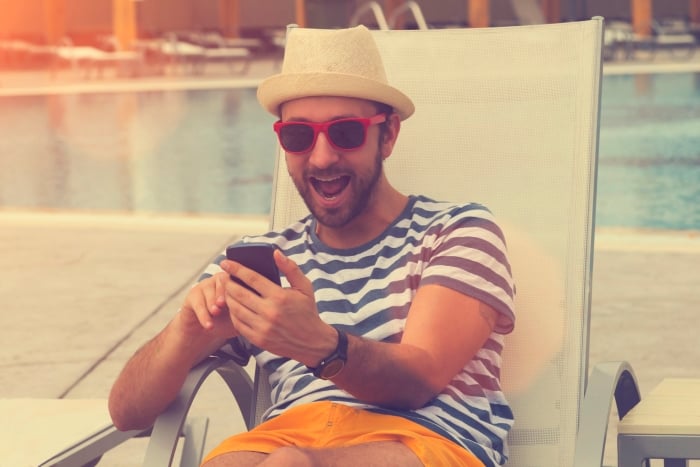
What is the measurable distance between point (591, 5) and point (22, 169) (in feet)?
86.6

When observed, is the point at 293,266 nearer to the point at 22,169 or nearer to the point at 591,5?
the point at 22,169

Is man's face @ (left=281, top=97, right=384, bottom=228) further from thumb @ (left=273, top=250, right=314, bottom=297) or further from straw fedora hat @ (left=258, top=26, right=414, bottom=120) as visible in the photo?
thumb @ (left=273, top=250, right=314, bottom=297)

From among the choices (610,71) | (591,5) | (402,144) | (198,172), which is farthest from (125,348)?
(591,5)

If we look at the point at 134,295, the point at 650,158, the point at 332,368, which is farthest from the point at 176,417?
the point at 650,158

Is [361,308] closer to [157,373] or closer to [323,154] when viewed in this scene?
[323,154]

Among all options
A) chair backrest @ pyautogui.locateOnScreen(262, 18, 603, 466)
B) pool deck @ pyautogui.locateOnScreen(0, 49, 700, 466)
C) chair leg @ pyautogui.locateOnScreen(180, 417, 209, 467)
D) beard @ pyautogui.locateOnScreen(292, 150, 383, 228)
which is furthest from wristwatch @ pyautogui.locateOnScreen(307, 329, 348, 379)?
pool deck @ pyautogui.locateOnScreen(0, 49, 700, 466)

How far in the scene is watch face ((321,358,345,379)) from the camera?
2129 millimetres

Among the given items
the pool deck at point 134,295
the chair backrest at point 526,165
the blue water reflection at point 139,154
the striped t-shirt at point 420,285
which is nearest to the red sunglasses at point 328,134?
the striped t-shirt at point 420,285

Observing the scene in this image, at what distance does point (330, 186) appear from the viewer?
2.53m

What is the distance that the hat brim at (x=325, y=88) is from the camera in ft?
8.18

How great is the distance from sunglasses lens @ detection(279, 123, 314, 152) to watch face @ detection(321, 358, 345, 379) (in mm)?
513

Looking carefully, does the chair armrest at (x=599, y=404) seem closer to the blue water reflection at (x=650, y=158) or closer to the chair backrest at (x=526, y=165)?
the chair backrest at (x=526, y=165)

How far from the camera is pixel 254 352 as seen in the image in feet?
8.77

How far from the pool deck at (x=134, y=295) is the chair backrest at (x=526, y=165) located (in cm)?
99
